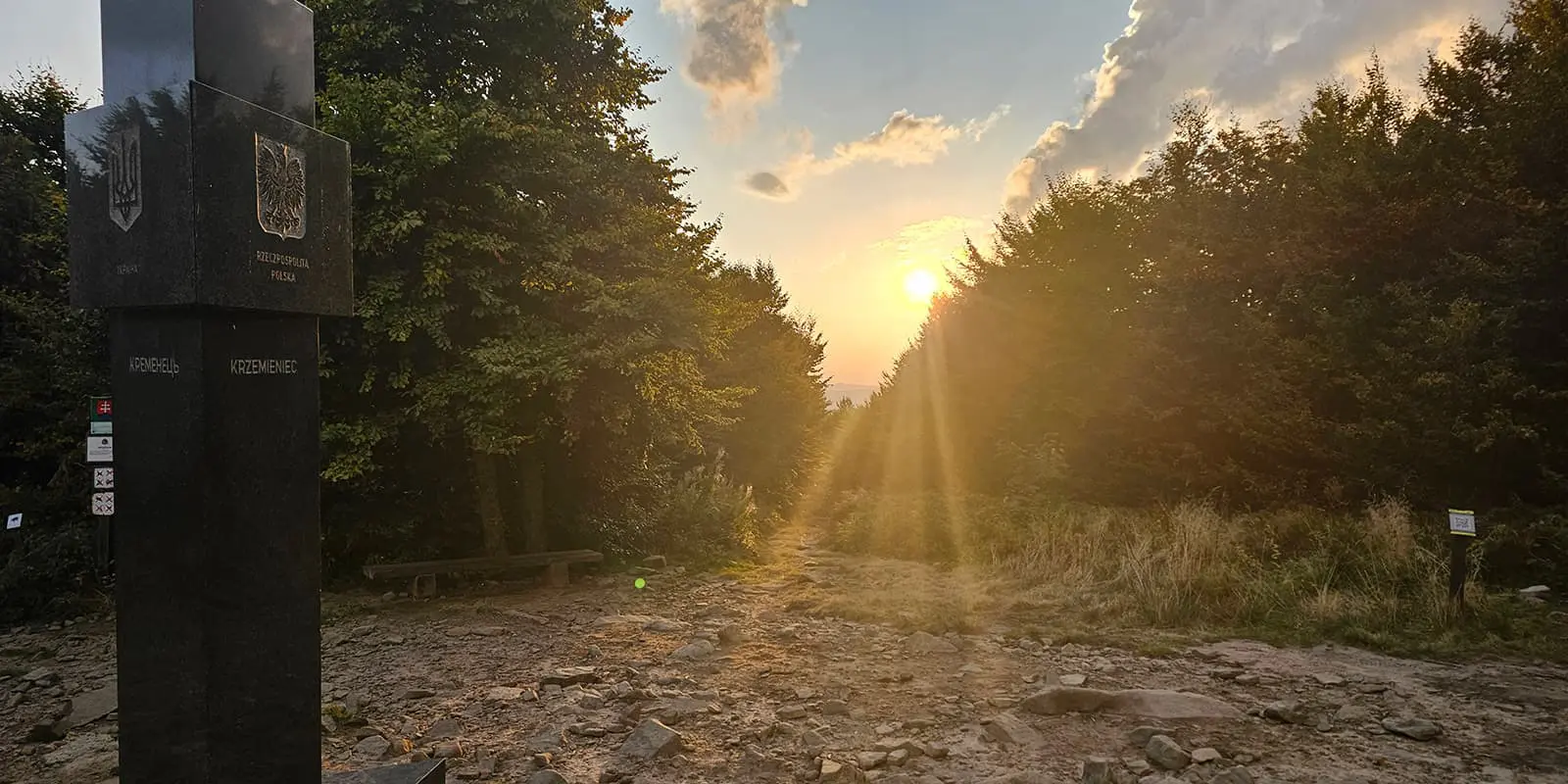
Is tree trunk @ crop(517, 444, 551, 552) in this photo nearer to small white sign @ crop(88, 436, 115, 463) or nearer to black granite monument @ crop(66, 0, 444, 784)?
small white sign @ crop(88, 436, 115, 463)

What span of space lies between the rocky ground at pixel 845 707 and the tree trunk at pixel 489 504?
6.43 ft

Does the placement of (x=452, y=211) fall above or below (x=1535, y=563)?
above

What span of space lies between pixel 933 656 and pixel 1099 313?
15562 mm

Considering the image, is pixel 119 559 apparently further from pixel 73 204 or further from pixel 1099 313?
pixel 1099 313

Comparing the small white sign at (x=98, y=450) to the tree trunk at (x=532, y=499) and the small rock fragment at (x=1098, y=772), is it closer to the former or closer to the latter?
the tree trunk at (x=532, y=499)

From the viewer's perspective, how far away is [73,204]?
3283 millimetres

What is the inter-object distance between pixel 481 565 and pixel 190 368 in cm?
688

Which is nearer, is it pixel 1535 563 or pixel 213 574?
pixel 213 574

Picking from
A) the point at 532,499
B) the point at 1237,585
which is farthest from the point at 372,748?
the point at 1237,585

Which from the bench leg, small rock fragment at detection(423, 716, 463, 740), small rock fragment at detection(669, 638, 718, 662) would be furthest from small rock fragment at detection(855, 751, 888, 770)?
the bench leg

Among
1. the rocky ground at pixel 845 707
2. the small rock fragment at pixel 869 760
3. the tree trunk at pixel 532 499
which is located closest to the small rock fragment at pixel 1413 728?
the rocky ground at pixel 845 707

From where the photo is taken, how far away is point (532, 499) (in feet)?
34.7

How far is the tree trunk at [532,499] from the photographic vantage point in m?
10.4

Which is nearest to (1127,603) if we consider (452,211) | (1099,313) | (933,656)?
(933,656)
